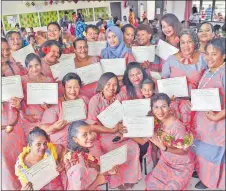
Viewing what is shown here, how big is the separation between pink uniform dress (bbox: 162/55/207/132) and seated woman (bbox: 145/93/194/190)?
2.9 inches

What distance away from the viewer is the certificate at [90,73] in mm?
1681

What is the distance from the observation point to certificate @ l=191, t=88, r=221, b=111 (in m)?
1.39

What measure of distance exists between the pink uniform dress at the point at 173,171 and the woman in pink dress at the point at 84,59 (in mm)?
537

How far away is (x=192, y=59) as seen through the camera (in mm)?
1489

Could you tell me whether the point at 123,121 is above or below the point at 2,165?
above

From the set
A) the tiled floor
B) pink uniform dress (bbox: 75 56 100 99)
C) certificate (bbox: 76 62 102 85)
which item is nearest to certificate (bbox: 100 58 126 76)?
certificate (bbox: 76 62 102 85)

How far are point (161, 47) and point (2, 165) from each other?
1.27 meters

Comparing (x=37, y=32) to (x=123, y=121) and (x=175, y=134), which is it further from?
(x=175, y=134)

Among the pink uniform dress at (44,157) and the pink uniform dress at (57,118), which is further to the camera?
the pink uniform dress at (57,118)

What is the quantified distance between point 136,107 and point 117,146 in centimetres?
29

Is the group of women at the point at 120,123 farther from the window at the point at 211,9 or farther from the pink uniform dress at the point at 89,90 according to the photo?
the window at the point at 211,9

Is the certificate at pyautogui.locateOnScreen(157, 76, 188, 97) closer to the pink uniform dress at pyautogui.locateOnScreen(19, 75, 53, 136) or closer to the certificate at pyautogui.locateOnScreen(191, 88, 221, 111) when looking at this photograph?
the certificate at pyautogui.locateOnScreen(191, 88, 221, 111)

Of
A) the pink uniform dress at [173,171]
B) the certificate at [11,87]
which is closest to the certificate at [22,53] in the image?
the certificate at [11,87]

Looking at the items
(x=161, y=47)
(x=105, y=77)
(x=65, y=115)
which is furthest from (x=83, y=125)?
(x=161, y=47)
